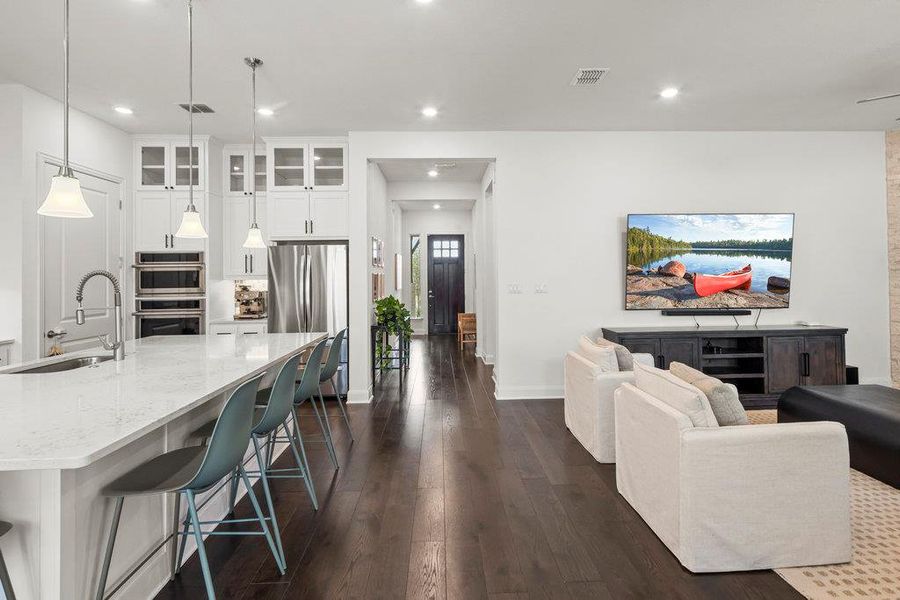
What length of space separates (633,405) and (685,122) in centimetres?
361

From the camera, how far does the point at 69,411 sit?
4.90ft

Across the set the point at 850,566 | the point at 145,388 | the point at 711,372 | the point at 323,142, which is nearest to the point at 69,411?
the point at 145,388

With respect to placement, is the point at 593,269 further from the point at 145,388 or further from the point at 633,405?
the point at 145,388

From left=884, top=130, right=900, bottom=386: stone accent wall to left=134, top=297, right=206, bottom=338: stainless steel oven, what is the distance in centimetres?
759

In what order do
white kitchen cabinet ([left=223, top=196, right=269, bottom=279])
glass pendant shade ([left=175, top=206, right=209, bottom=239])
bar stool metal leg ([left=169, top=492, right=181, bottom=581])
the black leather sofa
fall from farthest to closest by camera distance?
white kitchen cabinet ([left=223, top=196, right=269, bottom=279]) < glass pendant shade ([left=175, top=206, right=209, bottom=239]) < the black leather sofa < bar stool metal leg ([left=169, top=492, right=181, bottom=581])

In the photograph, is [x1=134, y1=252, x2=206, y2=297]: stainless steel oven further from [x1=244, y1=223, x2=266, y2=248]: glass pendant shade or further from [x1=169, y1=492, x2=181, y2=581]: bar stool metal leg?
[x1=169, y1=492, x2=181, y2=581]: bar stool metal leg

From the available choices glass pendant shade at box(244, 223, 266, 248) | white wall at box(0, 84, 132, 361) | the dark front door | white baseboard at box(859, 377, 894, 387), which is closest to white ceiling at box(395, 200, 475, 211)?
the dark front door

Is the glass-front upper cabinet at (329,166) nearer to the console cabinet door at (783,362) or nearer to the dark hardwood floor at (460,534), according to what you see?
the dark hardwood floor at (460,534)

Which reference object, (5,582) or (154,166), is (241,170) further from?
(5,582)

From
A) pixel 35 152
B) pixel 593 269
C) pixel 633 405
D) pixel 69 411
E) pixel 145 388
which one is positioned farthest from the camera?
pixel 593 269

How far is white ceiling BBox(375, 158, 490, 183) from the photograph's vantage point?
20.6ft

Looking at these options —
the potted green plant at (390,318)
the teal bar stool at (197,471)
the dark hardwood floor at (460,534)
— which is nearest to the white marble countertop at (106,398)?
the teal bar stool at (197,471)

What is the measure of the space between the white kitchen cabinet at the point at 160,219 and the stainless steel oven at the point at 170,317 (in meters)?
0.59

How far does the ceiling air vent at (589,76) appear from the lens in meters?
3.57
